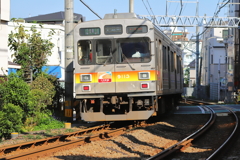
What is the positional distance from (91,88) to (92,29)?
1806 millimetres

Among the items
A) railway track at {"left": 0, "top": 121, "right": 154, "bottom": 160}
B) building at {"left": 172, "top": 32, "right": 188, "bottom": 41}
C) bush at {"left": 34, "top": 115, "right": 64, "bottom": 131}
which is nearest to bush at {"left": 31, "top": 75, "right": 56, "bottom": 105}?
bush at {"left": 34, "top": 115, "right": 64, "bottom": 131}

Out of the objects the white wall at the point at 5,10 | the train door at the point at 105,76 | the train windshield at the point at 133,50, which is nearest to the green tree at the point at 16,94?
→ the train door at the point at 105,76

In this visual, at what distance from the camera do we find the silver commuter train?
12312 millimetres

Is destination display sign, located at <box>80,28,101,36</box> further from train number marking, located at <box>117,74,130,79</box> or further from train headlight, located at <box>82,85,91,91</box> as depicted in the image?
train headlight, located at <box>82,85,91,91</box>

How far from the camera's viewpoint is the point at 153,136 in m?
11.5

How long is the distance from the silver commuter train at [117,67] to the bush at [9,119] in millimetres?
1830

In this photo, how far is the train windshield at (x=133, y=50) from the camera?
12.4 meters

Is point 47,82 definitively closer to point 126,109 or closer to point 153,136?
point 126,109

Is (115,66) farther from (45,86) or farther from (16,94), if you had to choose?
(45,86)

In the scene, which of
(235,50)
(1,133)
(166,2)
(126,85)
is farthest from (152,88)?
(235,50)

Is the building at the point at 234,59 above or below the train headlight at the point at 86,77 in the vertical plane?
above

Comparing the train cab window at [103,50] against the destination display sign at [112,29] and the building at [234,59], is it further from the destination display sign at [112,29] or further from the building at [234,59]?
the building at [234,59]

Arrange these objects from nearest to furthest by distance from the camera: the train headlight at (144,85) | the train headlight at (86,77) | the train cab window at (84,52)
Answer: the train headlight at (144,85) → the train headlight at (86,77) → the train cab window at (84,52)

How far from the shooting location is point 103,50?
41.5 feet
